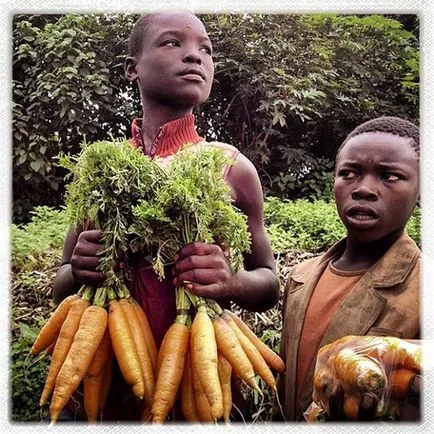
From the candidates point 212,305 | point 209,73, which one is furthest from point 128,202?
point 209,73

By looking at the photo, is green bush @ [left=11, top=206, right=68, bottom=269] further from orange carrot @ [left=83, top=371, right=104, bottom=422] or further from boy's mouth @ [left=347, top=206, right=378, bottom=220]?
boy's mouth @ [left=347, top=206, right=378, bottom=220]

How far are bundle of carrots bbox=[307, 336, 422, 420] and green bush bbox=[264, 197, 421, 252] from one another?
682 mm

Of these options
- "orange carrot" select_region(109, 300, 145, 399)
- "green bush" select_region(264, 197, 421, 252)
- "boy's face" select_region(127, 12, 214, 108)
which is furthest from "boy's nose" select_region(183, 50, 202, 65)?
"orange carrot" select_region(109, 300, 145, 399)

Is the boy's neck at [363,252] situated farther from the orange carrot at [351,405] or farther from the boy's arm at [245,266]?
the orange carrot at [351,405]

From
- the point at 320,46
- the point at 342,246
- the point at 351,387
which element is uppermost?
the point at 320,46

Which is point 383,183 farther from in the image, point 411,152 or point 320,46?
point 320,46

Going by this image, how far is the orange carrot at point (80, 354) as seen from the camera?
5.15 ft

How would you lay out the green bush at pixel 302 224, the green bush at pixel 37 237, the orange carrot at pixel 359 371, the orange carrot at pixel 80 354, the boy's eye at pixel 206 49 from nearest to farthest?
the orange carrot at pixel 359 371 < the orange carrot at pixel 80 354 < the boy's eye at pixel 206 49 < the green bush at pixel 37 237 < the green bush at pixel 302 224

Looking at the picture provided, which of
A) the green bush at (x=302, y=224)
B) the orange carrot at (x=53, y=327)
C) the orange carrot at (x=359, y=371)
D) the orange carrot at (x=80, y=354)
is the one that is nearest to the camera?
the orange carrot at (x=359, y=371)

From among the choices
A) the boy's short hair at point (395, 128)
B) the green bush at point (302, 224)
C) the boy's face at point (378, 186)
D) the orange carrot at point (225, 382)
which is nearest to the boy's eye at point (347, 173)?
the boy's face at point (378, 186)

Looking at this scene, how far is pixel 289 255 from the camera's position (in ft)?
7.50

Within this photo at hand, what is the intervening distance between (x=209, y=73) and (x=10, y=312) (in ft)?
2.95

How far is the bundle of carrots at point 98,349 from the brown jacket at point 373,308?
0.37 metres

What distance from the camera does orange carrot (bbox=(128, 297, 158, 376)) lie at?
1616mm
